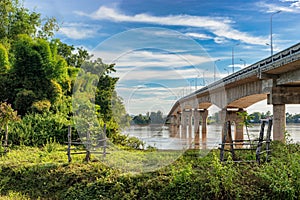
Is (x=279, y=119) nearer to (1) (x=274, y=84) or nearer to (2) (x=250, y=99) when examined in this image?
(1) (x=274, y=84)

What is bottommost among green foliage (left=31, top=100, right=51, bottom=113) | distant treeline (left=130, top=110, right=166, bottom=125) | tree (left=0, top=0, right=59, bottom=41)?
distant treeline (left=130, top=110, right=166, bottom=125)

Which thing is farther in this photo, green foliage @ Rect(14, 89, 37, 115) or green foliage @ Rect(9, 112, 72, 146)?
green foliage @ Rect(14, 89, 37, 115)

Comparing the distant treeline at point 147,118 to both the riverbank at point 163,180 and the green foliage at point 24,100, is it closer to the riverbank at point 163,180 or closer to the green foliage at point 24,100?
the riverbank at point 163,180

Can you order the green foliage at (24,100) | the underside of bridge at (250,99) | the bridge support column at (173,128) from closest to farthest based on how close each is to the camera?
the green foliage at (24,100), the underside of bridge at (250,99), the bridge support column at (173,128)

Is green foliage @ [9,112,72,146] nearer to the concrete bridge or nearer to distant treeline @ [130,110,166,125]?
distant treeline @ [130,110,166,125]

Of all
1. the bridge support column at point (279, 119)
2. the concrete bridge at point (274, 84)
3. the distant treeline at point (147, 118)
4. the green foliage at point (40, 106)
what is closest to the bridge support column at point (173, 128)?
the concrete bridge at point (274, 84)

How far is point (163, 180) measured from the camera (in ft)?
31.2

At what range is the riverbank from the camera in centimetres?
871

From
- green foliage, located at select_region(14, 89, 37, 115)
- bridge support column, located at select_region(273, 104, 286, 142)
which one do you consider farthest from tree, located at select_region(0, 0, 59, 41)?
bridge support column, located at select_region(273, 104, 286, 142)

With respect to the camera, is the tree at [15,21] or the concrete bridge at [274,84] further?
the tree at [15,21]

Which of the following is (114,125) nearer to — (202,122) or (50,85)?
(50,85)

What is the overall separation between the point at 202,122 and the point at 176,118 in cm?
1608

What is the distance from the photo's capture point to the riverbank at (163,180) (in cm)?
871

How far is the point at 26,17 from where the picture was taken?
32250 mm
